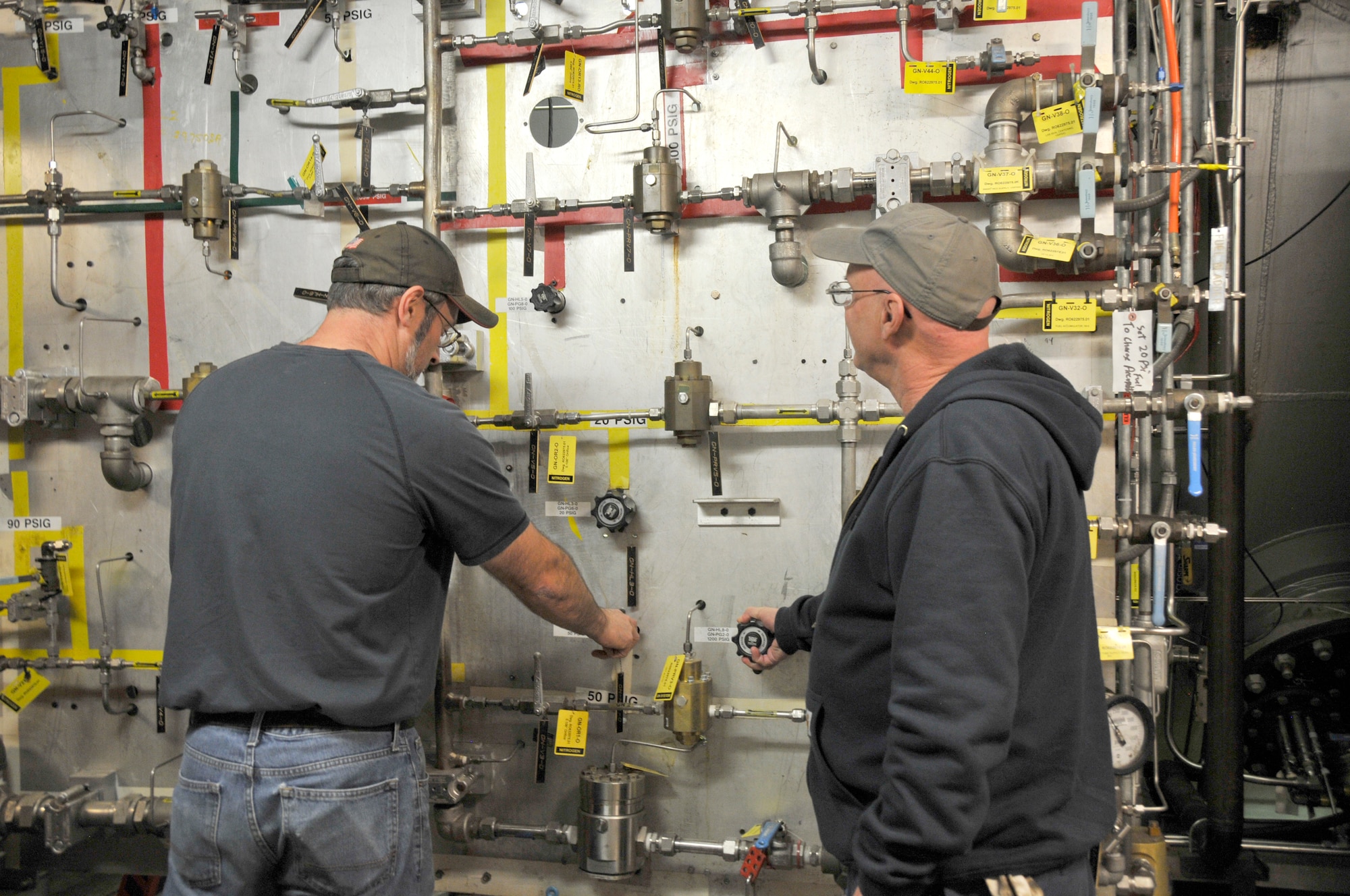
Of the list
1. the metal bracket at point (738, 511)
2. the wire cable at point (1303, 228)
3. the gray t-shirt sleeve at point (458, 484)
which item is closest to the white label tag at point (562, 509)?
the metal bracket at point (738, 511)

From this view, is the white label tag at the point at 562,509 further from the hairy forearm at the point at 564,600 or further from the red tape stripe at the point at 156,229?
the red tape stripe at the point at 156,229

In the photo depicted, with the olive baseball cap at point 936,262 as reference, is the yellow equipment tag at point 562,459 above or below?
below

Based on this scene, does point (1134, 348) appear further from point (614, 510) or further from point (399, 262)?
point (399, 262)

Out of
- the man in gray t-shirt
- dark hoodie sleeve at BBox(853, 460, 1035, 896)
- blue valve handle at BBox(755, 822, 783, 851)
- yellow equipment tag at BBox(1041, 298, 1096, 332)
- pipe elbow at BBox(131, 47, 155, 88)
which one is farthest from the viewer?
pipe elbow at BBox(131, 47, 155, 88)

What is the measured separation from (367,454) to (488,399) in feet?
3.37

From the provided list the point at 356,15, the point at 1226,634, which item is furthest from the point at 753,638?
the point at 356,15

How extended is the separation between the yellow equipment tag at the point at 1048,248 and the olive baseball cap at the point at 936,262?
2.52 feet

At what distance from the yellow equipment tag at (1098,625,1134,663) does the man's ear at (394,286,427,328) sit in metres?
1.53

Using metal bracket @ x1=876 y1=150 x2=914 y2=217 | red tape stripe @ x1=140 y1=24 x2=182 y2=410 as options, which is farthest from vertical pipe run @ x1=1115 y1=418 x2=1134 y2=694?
red tape stripe @ x1=140 y1=24 x2=182 y2=410

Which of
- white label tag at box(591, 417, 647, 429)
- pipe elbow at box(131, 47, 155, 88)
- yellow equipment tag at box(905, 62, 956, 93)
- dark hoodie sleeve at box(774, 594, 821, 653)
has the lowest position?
dark hoodie sleeve at box(774, 594, 821, 653)

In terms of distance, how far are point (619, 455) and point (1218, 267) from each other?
1459mm

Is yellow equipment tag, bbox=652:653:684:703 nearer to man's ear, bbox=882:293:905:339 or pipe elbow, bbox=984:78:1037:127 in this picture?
man's ear, bbox=882:293:905:339

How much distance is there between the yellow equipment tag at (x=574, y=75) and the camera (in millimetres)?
2314

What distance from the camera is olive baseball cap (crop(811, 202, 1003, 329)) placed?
1.33 meters
